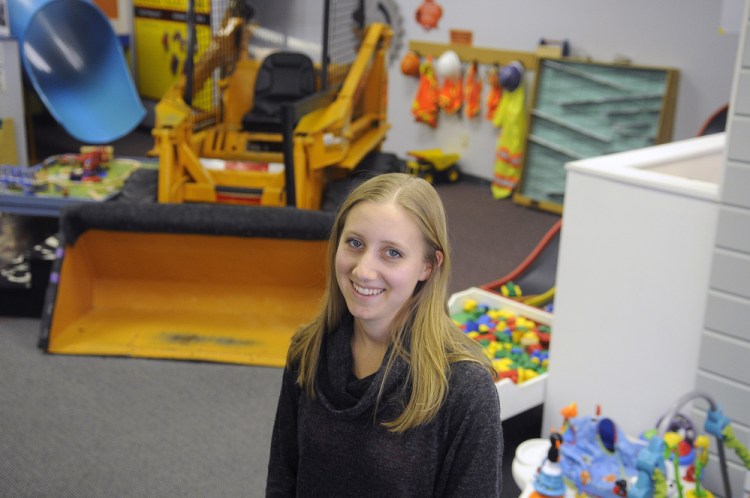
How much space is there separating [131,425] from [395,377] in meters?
2.27

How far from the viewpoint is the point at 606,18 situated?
20.1 feet

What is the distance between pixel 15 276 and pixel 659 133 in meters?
4.14

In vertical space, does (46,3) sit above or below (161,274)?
above

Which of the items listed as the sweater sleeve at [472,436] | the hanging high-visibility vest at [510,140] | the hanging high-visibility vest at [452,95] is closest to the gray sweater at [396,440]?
the sweater sleeve at [472,436]

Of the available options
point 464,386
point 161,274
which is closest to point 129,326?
point 161,274

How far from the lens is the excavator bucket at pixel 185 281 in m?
3.83

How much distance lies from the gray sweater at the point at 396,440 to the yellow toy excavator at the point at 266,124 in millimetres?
3352

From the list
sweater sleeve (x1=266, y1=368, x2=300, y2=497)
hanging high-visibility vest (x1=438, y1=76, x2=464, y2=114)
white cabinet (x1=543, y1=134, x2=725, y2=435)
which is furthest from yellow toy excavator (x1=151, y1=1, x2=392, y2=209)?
sweater sleeve (x1=266, y1=368, x2=300, y2=497)

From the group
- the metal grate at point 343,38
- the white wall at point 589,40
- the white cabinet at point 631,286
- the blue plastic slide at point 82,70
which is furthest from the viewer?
the blue plastic slide at point 82,70

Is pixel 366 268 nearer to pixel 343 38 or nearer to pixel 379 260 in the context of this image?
pixel 379 260

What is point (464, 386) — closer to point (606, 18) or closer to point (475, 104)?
point (606, 18)

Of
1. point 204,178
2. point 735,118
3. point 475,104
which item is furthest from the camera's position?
point 475,104

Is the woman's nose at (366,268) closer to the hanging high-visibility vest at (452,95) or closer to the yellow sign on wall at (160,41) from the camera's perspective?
the hanging high-visibility vest at (452,95)

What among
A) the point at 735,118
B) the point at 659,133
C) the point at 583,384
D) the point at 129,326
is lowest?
the point at 129,326
